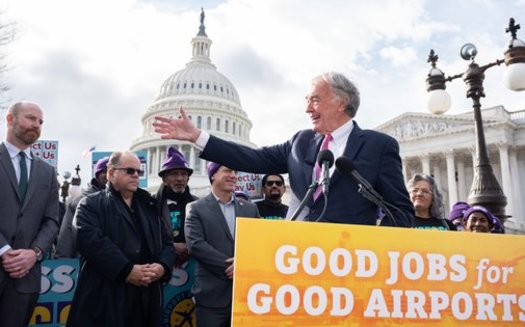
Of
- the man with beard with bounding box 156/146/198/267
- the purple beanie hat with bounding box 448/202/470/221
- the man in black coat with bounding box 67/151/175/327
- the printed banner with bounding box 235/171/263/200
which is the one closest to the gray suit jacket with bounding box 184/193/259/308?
the man in black coat with bounding box 67/151/175/327

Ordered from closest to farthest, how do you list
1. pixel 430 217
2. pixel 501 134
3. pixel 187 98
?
pixel 430 217
pixel 501 134
pixel 187 98

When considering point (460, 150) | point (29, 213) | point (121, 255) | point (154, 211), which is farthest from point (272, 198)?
point (460, 150)

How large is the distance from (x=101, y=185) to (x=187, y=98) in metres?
82.1

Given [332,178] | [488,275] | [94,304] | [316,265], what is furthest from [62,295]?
[488,275]

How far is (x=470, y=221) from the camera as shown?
230 inches

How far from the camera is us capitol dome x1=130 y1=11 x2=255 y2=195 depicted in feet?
274

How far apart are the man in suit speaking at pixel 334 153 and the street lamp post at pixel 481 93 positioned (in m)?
5.45

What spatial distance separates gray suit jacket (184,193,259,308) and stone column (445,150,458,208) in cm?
4669

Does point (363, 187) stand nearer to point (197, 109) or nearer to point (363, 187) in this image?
point (363, 187)

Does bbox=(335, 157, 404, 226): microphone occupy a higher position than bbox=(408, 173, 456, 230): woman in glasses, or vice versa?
bbox=(408, 173, 456, 230): woman in glasses

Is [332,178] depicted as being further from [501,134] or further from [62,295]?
[501,134]

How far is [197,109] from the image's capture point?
86062mm

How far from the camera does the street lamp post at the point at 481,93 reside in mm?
7812

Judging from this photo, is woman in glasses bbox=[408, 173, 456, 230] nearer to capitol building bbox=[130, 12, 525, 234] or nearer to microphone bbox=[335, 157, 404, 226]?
microphone bbox=[335, 157, 404, 226]
